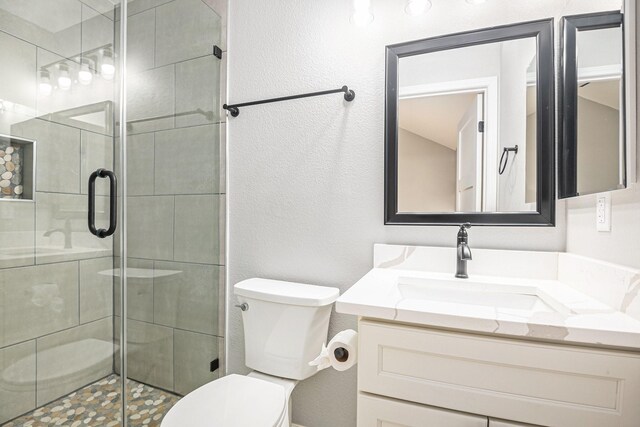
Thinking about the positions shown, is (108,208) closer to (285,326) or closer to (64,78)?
(64,78)

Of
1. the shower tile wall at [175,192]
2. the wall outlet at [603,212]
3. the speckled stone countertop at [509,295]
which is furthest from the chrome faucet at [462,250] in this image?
the shower tile wall at [175,192]

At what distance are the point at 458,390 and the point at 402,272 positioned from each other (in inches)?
22.1

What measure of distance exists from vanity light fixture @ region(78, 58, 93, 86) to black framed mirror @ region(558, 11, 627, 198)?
5.90 ft

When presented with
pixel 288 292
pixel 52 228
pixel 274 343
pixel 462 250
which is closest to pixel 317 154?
pixel 288 292

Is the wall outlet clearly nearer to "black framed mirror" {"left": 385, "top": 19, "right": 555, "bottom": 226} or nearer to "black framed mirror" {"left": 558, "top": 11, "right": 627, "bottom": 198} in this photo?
"black framed mirror" {"left": 558, "top": 11, "right": 627, "bottom": 198}

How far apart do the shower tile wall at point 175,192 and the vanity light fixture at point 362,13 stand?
2.69 feet

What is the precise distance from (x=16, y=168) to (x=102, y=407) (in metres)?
0.99

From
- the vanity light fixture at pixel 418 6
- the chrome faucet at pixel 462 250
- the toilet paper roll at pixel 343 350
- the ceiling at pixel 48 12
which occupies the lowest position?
the toilet paper roll at pixel 343 350

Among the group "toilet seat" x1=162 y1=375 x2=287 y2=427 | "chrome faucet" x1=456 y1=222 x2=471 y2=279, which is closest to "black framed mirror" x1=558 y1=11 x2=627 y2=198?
"chrome faucet" x1=456 y1=222 x2=471 y2=279

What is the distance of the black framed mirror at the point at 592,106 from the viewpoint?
86cm

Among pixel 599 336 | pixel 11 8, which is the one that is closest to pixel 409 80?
pixel 599 336

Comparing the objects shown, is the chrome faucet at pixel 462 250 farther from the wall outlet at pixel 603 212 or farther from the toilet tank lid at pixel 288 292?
the toilet tank lid at pixel 288 292

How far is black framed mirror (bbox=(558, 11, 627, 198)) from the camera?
2.84 feet

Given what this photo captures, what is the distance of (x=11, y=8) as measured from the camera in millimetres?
1094
